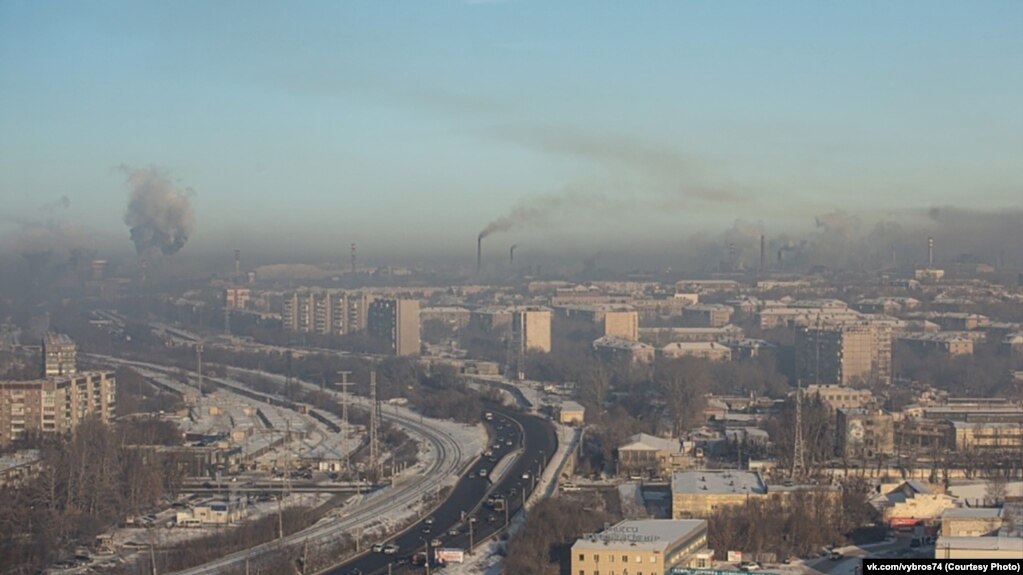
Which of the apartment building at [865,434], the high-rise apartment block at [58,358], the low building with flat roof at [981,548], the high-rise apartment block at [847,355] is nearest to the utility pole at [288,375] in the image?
the high-rise apartment block at [58,358]

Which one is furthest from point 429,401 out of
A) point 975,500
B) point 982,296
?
point 982,296

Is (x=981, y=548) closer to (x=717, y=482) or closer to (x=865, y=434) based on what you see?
(x=717, y=482)

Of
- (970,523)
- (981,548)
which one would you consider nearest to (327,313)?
(970,523)

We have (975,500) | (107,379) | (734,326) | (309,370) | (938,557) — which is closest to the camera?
(938,557)

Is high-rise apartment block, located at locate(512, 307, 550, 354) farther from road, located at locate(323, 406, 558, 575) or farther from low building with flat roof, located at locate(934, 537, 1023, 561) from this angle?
low building with flat roof, located at locate(934, 537, 1023, 561)

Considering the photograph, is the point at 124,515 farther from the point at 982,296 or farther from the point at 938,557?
the point at 982,296
